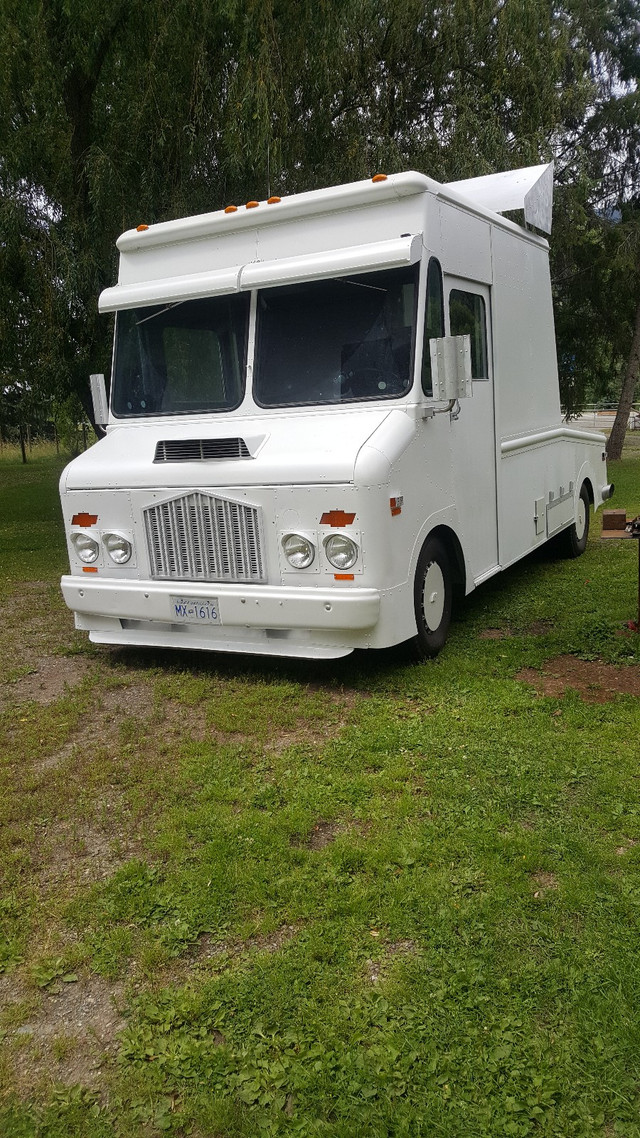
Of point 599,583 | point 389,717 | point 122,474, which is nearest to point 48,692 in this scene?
point 122,474

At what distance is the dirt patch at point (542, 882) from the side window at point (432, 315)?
3.19 meters

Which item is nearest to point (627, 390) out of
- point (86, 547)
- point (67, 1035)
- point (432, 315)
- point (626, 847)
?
point (432, 315)

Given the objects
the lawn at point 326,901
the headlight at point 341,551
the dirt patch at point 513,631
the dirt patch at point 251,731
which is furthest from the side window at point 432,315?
the dirt patch at point 251,731

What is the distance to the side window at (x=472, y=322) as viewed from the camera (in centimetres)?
635

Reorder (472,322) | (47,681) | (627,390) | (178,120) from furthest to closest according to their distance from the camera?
(627,390)
(178,120)
(472,322)
(47,681)

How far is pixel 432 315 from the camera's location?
5922 mm

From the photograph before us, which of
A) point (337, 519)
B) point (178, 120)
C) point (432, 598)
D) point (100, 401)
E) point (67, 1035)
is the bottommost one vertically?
point (67, 1035)

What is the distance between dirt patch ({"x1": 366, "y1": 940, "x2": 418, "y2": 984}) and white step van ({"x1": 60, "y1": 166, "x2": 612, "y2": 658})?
2391 mm

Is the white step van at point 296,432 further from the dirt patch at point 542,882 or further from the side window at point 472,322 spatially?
the dirt patch at point 542,882

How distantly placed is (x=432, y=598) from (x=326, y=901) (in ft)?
9.75

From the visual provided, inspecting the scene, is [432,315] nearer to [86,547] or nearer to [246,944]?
[86,547]

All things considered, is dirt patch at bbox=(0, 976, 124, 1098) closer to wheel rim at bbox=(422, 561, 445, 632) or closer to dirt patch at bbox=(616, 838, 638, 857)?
dirt patch at bbox=(616, 838, 638, 857)

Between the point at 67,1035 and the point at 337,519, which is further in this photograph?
the point at 337,519

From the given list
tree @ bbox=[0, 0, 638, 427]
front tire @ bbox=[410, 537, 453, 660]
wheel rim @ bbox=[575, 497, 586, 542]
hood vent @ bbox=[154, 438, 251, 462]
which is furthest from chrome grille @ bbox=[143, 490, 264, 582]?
tree @ bbox=[0, 0, 638, 427]
